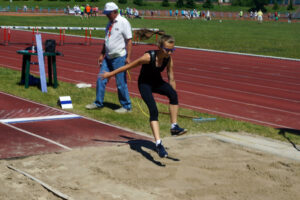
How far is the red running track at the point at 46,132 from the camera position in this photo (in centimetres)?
791

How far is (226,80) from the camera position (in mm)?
16578

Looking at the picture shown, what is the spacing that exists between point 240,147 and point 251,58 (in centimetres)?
1605

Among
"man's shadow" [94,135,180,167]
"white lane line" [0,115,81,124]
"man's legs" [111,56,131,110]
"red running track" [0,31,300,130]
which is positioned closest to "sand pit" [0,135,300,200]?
"man's shadow" [94,135,180,167]

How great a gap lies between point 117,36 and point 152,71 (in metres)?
3.11

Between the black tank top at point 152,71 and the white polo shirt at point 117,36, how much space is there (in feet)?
9.62

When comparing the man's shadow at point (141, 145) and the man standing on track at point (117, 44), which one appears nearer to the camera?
the man's shadow at point (141, 145)

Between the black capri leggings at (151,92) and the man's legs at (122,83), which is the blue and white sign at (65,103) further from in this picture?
the black capri leggings at (151,92)

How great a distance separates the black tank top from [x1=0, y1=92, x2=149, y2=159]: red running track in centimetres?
130

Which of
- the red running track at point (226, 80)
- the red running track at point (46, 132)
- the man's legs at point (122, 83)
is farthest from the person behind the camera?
the red running track at point (226, 80)

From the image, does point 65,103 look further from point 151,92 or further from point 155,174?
point 155,174

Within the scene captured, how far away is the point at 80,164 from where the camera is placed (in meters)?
6.98

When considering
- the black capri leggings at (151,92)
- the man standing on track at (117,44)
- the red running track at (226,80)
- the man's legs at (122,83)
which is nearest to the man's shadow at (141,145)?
the black capri leggings at (151,92)

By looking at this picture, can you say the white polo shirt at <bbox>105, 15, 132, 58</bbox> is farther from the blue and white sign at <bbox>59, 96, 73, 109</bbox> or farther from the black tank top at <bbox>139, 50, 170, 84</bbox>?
the black tank top at <bbox>139, 50, 170, 84</bbox>

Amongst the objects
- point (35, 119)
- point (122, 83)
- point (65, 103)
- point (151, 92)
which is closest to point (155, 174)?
point (151, 92)
